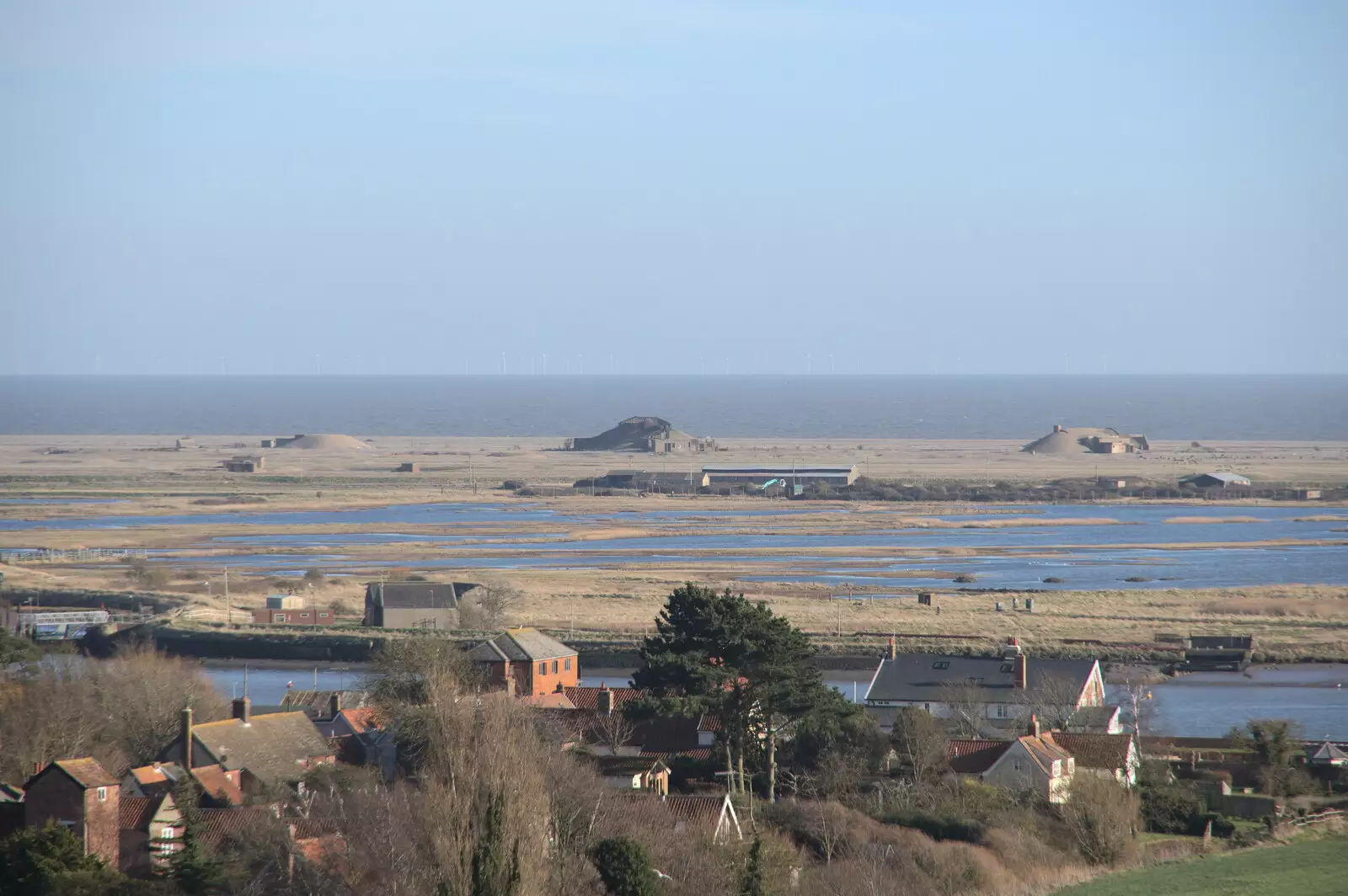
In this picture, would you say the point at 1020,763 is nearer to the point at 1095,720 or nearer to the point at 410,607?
the point at 1095,720

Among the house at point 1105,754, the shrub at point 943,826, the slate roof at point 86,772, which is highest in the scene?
the slate roof at point 86,772

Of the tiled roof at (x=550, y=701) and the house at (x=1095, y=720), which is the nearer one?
the tiled roof at (x=550, y=701)

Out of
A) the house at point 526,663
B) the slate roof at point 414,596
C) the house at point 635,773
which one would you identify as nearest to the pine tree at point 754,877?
the house at point 635,773

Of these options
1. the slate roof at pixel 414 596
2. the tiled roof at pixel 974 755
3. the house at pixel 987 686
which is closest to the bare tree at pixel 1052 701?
the house at pixel 987 686

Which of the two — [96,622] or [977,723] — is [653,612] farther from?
[977,723]

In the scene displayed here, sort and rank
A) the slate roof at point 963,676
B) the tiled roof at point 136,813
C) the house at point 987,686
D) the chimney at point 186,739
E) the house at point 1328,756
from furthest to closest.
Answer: the slate roof at point 963,676 → the house at point 987,686 → the house at point 1328,756 → the chimney at point 186,739 → the tiled roof at point 136,813

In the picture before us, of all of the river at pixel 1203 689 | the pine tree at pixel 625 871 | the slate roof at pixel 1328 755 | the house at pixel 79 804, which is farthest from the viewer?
the river at pixel 1203 689

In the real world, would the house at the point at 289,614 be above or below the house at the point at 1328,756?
below

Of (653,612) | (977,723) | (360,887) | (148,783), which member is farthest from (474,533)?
(360,887)

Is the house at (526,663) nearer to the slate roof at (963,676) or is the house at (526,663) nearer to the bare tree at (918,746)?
the slate roof at (963,676)
